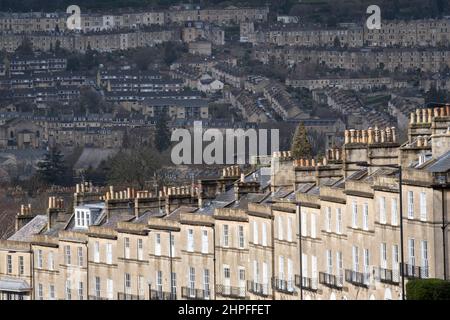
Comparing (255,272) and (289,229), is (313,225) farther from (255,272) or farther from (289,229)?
(255,272)

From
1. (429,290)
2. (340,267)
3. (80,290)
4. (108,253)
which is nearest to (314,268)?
(340,267)

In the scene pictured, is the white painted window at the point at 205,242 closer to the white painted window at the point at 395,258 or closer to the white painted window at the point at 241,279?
the white painted window at the point at 241,279

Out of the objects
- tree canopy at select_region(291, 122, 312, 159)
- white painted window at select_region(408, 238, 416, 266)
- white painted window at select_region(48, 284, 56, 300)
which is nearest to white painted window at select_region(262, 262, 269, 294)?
white painted window at select_region(408, 238, 416, 266)

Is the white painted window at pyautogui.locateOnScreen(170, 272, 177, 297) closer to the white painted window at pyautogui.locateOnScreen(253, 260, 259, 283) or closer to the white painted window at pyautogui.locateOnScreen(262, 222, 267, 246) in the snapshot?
the white painted window at pyautogui.locateOnScreen(253, 260, 259, 283)

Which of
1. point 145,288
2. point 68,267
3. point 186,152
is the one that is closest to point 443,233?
point 145,288

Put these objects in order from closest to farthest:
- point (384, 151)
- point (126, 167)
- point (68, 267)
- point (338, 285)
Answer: point (338, 285)
point (384, 151)
point (68, 267)
point (126, 167)

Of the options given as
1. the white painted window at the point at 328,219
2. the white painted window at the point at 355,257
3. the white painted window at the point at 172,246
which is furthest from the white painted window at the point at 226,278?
the white painted window at the point at 355,257
